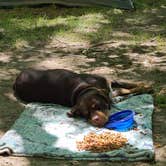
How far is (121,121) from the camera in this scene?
5.56 metres

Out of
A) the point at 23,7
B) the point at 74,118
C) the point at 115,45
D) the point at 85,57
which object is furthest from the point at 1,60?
the point at 23,7

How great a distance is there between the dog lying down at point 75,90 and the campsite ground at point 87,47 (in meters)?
0.25

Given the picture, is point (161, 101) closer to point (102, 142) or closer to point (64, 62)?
point (102, 142)

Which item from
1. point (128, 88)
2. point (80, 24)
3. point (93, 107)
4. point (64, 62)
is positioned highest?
point (93, 107)

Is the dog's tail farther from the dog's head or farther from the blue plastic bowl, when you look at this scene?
the blue plastic bowl

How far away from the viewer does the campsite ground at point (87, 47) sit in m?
6.26

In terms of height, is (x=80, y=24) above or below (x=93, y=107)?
below

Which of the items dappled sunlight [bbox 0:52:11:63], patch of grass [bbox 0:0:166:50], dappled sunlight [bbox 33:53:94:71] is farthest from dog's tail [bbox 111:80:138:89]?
patch of grass [bbox 0:0:166:50]

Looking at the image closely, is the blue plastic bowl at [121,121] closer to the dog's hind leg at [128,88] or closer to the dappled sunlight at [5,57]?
the dog's hind leg at [128,88]

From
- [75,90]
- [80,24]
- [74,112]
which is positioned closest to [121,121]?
[74,112]

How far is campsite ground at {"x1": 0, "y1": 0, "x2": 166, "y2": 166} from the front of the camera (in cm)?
626

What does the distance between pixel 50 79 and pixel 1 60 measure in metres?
2.14

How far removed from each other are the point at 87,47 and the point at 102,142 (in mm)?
3955

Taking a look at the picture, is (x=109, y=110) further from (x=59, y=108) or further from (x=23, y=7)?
(x=23, y=7)
